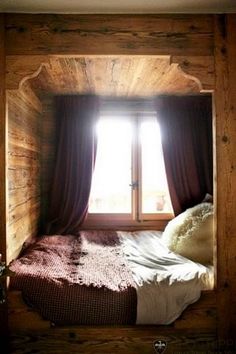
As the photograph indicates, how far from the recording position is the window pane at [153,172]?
3.45m

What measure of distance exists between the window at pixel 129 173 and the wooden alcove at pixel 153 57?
153cm

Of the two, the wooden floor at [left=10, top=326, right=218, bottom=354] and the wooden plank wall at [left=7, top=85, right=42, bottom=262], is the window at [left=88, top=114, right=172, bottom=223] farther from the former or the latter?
the wooden floor at [left=10, top=326, right=218, bottom=354]

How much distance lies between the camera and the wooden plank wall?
2.23 m

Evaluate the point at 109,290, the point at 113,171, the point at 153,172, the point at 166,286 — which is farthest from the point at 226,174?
the point at 113,171

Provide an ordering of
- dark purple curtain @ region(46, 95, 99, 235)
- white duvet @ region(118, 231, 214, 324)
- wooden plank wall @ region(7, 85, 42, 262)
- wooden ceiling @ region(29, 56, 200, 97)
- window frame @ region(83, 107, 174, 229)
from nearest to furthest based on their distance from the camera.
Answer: white duvet @ region(118, 231, 214, 324) → wooden plank wall @ region(7, 85, 42, 262) → wooden ceiling @ region(29, 56, 200, 97) → dark purple curtain @ region(46, 95, 99, 235) → window frame @ region(83, 107, 174, 229)

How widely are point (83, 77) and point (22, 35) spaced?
2.98 ft

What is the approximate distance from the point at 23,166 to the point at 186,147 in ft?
5.66

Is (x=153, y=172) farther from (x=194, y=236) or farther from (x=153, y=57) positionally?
(x=153, y=57)

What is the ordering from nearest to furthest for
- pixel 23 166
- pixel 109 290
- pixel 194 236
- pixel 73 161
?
1. pixel 109 290
2. pixel 194 236
3. pixel 23 166
4. pixel 73 161

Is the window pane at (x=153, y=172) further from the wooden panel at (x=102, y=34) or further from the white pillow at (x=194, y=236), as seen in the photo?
the wooden panel at (x=102, y=34)

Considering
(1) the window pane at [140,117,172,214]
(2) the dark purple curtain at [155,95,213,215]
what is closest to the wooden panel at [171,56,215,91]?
(2) the dark purple curtain at [155,95,213,215]

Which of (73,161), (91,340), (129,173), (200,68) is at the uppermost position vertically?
(200,68)

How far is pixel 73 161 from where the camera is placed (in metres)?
3.28

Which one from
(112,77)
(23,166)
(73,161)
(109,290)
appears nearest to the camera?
(109,290)
